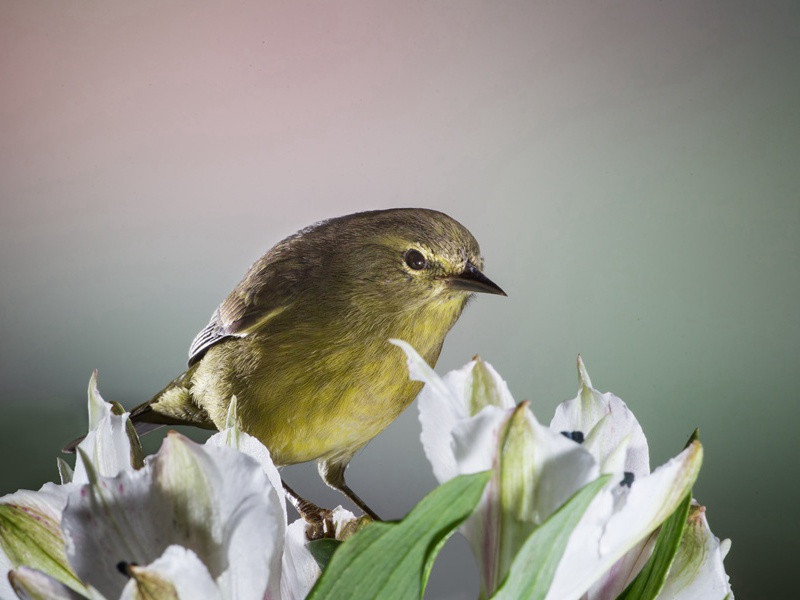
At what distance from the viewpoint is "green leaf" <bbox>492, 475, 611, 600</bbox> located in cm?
23

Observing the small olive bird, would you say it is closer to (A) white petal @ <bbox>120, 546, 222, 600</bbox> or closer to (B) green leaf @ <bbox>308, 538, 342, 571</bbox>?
(B) green leaf @ <bbox>308, 538, 342, 571</bbox>

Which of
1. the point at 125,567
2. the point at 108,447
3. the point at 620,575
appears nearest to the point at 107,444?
the point at 108,447

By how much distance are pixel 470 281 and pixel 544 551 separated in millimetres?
404

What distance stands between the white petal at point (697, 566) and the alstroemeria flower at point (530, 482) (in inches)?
3.2

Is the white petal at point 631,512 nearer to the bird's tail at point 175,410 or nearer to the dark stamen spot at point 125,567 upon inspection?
the dark stamen spot at point 125,567

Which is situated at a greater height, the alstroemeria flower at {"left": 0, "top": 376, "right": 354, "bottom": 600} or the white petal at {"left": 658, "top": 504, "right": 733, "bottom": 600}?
the alstroemeria flower at {"left": 0, "top": 376, "right": 354, "bottom": 600}

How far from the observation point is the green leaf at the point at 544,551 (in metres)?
0.23

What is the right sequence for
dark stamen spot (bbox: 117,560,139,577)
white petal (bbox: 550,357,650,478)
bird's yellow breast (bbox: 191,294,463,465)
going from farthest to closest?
bird's yellow breast (bbox: 191,294,463,465) → white petal (bbox: 550,357,650,478) → dark stamen spot (bbox: 117,560,139,577)

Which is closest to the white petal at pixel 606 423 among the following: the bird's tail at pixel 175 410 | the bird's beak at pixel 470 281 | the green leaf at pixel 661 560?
→ the green leaf at pixel 661 560

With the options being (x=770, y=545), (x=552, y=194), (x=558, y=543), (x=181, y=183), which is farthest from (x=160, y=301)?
(x=770, y=545)

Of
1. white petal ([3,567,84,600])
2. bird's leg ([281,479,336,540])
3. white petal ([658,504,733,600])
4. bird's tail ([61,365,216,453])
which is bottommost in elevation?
bird's leg ([281,479,336,540])

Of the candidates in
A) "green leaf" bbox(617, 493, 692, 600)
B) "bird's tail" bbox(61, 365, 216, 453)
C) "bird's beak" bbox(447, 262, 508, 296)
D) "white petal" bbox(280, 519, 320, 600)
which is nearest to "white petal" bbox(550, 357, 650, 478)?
"green leaf" bbox(617, 493, 692, 600)

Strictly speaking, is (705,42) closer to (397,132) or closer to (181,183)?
(397,132)

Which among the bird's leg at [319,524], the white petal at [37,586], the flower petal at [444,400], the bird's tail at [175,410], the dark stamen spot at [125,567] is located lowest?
the bird's leg at [319,524]
